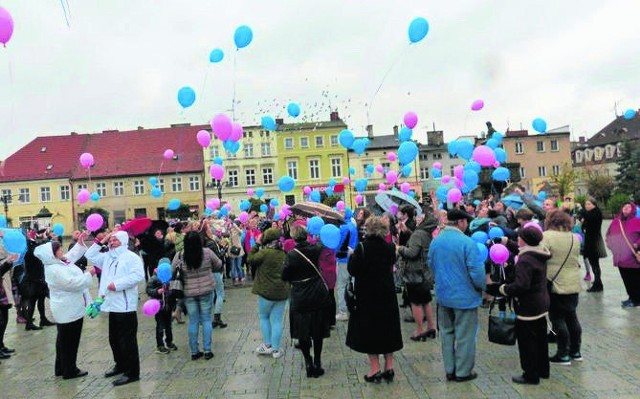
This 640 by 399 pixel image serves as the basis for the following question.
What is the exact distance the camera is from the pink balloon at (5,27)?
646 centimetres

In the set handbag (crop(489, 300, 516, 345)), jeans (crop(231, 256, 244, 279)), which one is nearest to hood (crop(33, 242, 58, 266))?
handbag (crop(489, 300, 516, 345))

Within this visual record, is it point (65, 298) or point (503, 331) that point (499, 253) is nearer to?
point (503, 331)

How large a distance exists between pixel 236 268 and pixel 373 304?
9.15 metres

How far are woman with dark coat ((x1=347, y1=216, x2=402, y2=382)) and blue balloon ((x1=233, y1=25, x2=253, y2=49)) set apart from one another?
516cm

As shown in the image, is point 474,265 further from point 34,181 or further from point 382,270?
point 34,181

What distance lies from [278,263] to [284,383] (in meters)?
1.64

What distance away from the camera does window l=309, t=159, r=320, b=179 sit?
5946 centimetres

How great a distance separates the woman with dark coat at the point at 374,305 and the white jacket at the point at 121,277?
2.54 meters

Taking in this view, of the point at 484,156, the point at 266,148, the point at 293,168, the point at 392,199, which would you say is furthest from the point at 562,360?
the point at 266,148

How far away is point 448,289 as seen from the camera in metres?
5.94

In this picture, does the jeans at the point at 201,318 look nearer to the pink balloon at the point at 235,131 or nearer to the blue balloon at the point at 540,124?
the pink balloon at the point at 235,131

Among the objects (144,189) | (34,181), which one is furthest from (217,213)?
(34,181)

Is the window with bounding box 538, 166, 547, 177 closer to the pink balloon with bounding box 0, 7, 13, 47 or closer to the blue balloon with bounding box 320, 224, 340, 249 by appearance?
the blue balloon with bounding box 320, 224, 340, 249

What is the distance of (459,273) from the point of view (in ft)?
19.4
